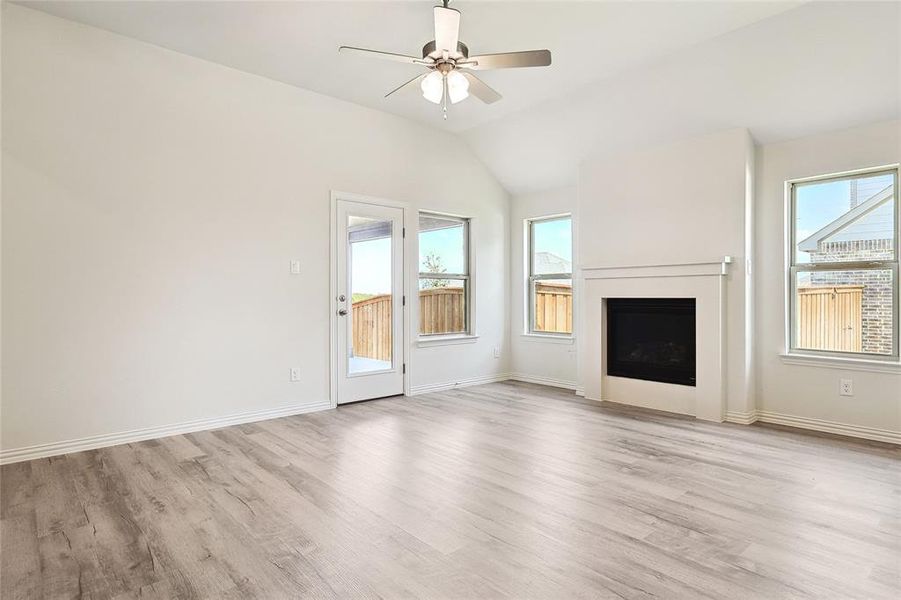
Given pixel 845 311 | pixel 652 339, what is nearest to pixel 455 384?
pixel 652 339

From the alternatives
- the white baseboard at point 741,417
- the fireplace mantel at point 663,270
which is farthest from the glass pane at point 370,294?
the white baseboard at point 741,417

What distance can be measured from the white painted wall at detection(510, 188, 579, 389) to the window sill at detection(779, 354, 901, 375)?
217 centimetres

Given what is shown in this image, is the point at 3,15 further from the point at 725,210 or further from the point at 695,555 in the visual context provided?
the point at 725,210

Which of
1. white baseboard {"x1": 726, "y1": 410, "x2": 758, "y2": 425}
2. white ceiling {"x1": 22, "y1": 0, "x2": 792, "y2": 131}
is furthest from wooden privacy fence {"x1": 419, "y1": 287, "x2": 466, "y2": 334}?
white baseboard {"x1": 726, "y1": 410, "x2": 758, "y2": 425}

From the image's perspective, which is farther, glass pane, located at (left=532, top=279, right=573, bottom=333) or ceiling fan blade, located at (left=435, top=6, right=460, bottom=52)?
glass pane, located at (left=532, top=279, right=573, bottom=333)

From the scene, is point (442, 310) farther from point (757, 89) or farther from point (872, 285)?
point (872, 285)

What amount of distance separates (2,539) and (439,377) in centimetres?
399

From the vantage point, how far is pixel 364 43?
3.70 m

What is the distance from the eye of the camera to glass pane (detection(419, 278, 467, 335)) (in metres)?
5.66

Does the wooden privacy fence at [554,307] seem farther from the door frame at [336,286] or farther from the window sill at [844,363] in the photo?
the window sill at [844,363]

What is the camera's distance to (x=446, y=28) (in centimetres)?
265

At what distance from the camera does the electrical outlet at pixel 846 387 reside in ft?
12.5

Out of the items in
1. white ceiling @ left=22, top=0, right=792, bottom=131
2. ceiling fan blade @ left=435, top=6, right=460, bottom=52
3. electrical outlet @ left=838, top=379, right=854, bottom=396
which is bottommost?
electrical outlet @ left=838, top=379, right=854, bottom=396

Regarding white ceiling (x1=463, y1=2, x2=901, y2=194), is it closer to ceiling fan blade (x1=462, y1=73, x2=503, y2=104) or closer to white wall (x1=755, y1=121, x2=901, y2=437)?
white wall (x1=755, y1=121, x2=901, y2=437)
